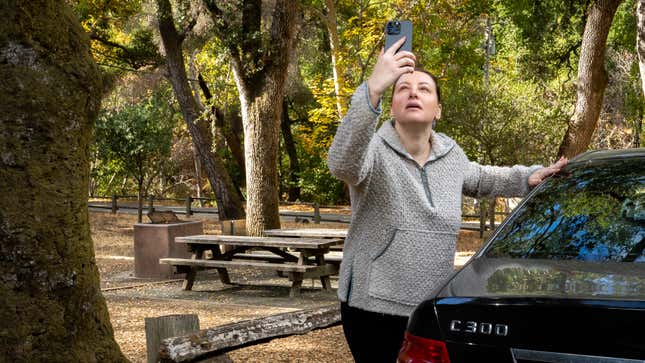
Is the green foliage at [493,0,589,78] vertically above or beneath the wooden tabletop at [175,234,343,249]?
above

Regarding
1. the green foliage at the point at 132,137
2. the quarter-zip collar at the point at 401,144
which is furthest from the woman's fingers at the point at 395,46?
the green foliage at the point at 132,137

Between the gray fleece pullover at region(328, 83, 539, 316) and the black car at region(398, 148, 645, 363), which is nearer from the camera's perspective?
the black car at region(398, 148, 645, 363)

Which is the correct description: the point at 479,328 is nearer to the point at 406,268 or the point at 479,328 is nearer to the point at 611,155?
the point at 406,268

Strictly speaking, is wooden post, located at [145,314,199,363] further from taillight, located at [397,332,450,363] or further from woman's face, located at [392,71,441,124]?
taillight, located at [397,332,450,363]

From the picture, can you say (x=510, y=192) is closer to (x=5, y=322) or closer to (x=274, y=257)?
(x=5, y=322)

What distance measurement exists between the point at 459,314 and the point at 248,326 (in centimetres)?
343

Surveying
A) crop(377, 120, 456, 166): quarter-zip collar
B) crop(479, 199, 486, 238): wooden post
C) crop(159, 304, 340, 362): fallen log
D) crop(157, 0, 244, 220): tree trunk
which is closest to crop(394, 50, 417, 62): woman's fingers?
crop(377, 120, 456, 166): quarter-zip collar

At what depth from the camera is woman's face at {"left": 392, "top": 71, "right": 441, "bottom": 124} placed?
3.47 metres

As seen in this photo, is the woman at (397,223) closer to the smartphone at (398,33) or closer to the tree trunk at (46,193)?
the smartphone at (398,33)

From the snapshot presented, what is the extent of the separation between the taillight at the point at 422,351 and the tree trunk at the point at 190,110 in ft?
60.0

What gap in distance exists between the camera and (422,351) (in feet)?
9.05

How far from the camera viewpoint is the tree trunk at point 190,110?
21062 millimetres

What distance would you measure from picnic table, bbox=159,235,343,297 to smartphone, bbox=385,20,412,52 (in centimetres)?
847

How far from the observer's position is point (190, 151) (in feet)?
153
